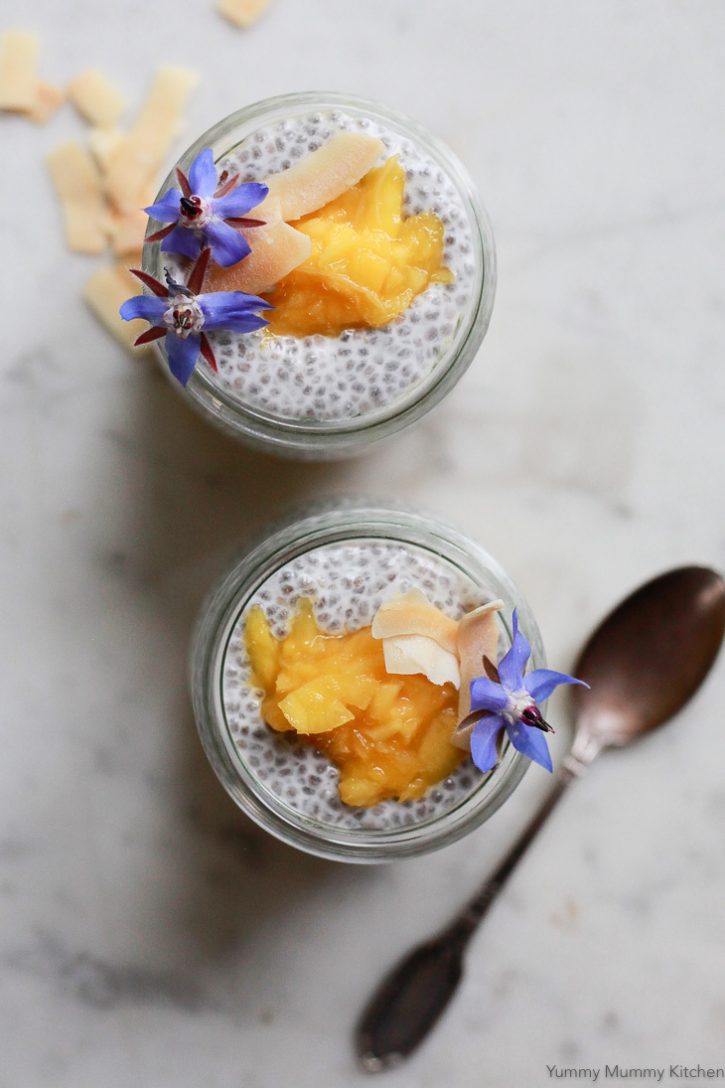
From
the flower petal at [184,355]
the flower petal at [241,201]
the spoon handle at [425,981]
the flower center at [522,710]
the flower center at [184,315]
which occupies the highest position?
the flower petal at [241,201]

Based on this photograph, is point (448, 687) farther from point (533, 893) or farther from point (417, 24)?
point (417, 24)

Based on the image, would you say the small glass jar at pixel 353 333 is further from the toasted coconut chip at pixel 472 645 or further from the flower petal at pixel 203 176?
the toasted coconut chip at pixel 472 645

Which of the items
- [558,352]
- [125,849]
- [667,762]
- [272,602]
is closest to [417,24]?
[558,352]

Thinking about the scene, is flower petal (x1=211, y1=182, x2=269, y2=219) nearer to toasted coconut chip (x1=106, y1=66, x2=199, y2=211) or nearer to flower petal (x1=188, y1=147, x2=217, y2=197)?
flower petal (x1=188, y1=147, x2=217, y2=197)

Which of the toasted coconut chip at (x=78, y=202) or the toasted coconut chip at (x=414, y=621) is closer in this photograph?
the toasted coconut chip at (x=414, y=621)

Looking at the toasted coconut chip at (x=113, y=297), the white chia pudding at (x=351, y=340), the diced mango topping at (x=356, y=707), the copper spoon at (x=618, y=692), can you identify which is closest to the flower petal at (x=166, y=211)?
the white chia pudding at (x=351, y=340)

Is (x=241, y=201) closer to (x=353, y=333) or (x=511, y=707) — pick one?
(x=353, y=333)
